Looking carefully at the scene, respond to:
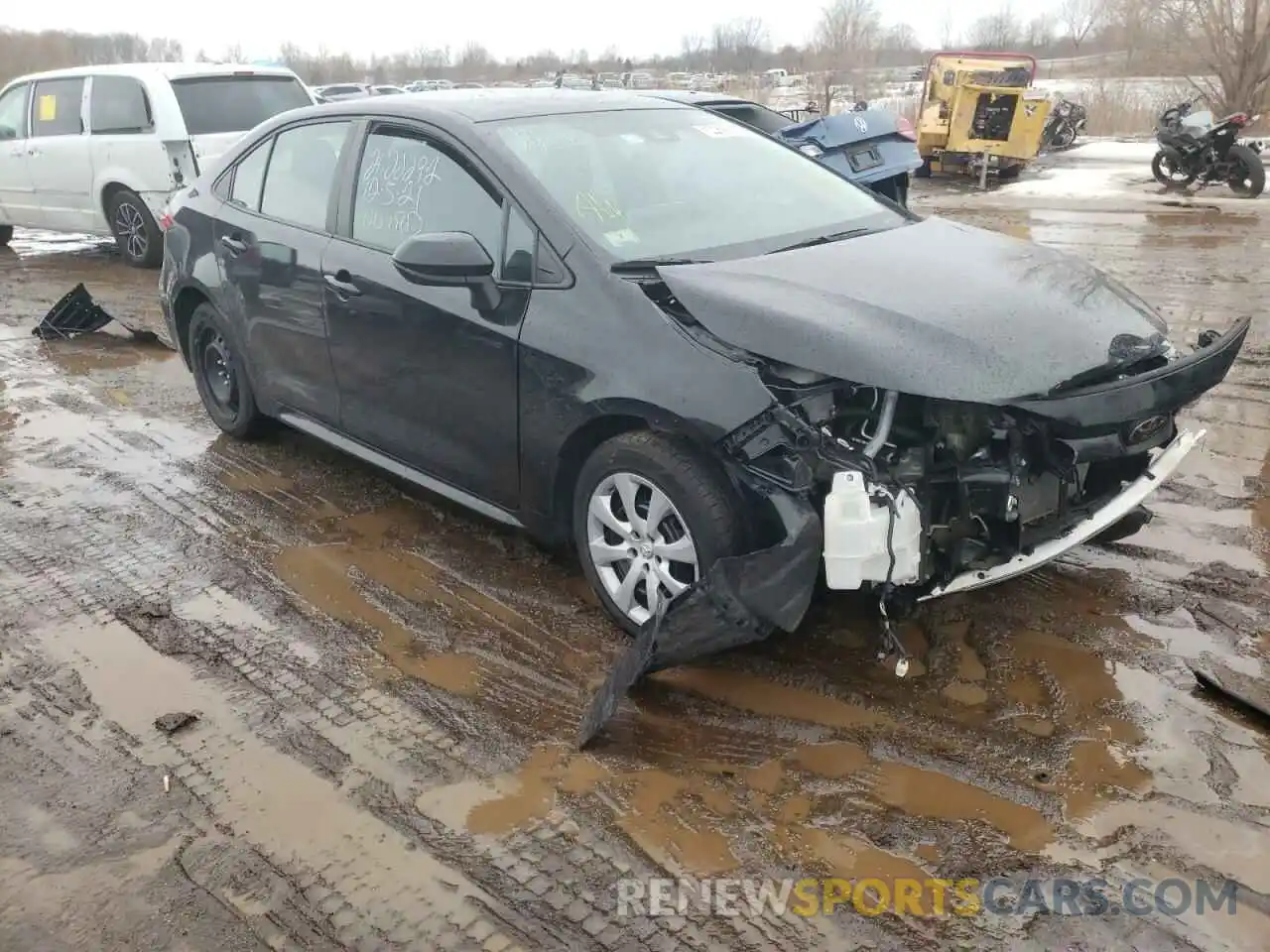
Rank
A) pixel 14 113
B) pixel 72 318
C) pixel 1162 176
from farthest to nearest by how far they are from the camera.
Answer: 1. pixel 1162 176
2. pixel 14 113
3. pixel 72 318

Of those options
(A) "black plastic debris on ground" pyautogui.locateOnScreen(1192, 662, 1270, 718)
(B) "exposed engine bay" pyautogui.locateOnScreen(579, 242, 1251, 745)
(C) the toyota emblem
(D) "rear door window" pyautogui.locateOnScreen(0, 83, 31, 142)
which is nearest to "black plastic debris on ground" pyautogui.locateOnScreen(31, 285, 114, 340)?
(D) "rear door window" pyautogui.locateOnScreen(0, 83, 31, 142)

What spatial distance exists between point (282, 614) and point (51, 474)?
2.16m

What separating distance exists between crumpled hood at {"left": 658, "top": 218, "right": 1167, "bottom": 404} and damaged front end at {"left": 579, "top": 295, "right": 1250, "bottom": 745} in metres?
0.09

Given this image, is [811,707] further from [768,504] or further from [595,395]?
[595,395]

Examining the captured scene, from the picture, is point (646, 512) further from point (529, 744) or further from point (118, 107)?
point (118, 107)

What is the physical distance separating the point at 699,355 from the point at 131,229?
8.92 m

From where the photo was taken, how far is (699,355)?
9.87ft

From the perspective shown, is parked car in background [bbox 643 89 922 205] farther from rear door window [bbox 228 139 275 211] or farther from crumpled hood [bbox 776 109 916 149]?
rear door window [bbox 228 139 275 211]

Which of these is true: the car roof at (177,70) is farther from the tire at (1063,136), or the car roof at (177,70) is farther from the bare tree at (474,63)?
the bare tree at (474,63)

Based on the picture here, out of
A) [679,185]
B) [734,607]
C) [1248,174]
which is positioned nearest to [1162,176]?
[1248,174]

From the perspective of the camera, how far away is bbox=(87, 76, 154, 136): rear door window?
943 cm

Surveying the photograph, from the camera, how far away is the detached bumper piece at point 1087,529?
3.02 m

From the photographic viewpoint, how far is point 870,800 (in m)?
2.67

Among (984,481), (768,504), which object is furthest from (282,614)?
(984,481)
